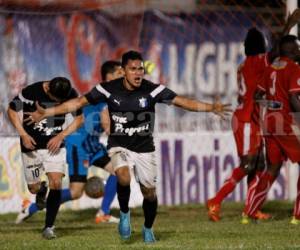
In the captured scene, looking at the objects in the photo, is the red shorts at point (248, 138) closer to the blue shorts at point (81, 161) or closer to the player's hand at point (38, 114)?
the blue shorts at point (81, 161)

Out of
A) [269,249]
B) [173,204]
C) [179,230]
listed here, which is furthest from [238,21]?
[269,249]

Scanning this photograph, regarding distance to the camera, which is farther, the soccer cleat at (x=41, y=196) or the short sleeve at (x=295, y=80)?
the soccer cleat at (x=41, y=196)

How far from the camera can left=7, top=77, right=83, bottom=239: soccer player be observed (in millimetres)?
11079

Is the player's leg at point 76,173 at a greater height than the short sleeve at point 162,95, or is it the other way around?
the short sleeve at point 162,95

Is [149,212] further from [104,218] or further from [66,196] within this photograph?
[66,196]

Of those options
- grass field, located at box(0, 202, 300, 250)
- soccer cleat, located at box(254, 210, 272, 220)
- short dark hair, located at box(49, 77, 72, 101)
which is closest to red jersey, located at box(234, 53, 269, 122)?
soccer cleat, located at box(254, 210, 272, 220)

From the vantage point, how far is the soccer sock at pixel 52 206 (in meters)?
11.0

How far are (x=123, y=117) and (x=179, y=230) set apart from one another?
1.95 meters

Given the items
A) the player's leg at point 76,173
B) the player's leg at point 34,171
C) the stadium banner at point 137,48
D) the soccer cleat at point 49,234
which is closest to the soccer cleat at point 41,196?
the player's leg at point 34,171

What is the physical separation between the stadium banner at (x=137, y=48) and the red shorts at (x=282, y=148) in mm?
3375

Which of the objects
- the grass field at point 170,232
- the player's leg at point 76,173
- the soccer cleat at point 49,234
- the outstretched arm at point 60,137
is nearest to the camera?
the grass field at point 170,232

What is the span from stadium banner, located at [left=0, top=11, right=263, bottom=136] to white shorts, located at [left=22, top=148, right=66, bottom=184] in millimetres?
2858

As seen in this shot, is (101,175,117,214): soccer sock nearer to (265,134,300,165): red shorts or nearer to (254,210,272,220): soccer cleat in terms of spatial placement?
(254,210,272,220): soccer cleat

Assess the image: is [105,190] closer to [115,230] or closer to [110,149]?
[115,230]
